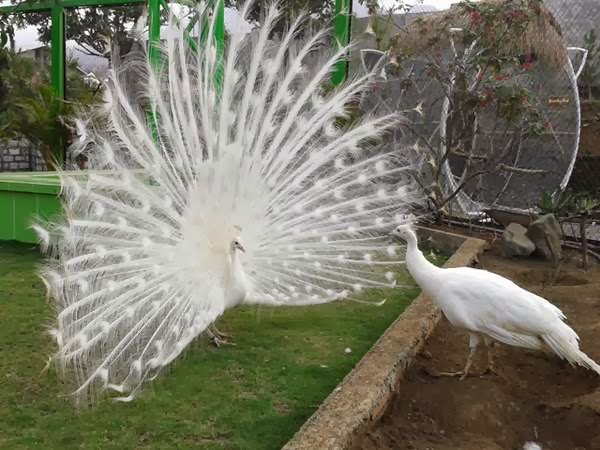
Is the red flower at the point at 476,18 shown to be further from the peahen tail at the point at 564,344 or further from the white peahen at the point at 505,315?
the peahen tail at the point at 564,344

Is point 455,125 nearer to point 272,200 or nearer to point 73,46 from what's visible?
point 272,200

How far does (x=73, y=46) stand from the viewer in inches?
487

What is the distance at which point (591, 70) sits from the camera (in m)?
10.2

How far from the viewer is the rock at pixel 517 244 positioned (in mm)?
7680

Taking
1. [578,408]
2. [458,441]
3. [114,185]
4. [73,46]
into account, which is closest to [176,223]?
[114,185]

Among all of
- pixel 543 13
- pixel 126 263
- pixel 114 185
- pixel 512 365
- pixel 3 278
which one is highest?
pixel 543 13

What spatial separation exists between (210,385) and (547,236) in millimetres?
4989

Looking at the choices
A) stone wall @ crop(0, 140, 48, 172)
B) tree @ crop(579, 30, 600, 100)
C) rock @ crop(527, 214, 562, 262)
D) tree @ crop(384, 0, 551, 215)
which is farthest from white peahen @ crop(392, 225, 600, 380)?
stone wall @ crop(0, 140, 48, 172)

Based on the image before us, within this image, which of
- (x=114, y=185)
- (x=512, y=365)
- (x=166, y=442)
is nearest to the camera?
(x=166, y=442)

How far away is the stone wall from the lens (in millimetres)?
15625

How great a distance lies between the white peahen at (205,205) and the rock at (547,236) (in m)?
3.09

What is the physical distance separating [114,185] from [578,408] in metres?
2.68

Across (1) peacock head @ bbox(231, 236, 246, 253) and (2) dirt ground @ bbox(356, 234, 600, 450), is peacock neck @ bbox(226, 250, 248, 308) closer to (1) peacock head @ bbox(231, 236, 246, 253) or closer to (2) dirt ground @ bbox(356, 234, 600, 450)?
(1) peacock head @ bbox(231, 236, 246, 253)

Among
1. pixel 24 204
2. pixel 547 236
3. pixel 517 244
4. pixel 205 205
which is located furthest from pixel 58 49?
pixel 205 205
